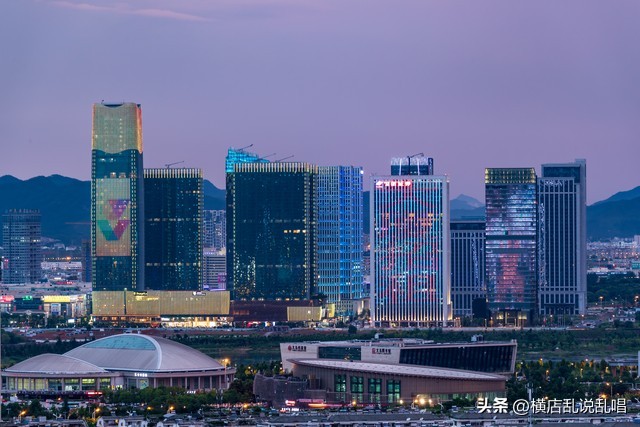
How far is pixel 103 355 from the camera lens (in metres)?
114

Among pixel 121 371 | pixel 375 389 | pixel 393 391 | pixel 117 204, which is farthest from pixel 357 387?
pixel 117 204

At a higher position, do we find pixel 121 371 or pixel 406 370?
pixel 406 370

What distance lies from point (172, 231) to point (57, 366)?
290ft

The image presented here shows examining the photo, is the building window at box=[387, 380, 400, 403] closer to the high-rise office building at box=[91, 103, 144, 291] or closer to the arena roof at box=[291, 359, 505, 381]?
the arena roof at box=[291, 359, 505, 381]

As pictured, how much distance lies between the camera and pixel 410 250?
17962 centimetres

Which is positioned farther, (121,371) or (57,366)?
(121,371)

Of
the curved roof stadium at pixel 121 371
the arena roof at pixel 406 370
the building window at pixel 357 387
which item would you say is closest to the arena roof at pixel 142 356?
the curved roof stadium at pixel 121 371

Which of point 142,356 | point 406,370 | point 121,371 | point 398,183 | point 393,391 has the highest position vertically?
point 398,183

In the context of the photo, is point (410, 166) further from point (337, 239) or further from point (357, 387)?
point (357, 387)

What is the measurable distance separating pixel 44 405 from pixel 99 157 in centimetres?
9138

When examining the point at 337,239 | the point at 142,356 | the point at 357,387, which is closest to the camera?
the point at 357,387

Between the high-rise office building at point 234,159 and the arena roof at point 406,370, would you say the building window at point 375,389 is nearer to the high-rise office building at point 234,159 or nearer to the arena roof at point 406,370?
the arena roof at point 406,370

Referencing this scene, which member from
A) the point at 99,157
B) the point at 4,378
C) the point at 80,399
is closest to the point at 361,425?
the point at 80,399

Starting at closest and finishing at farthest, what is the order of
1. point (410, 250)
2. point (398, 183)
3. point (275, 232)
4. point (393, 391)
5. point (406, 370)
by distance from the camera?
point (393, 391) → point (406, 370) → point (398, 183) → point (410, 250) → point (275, 232)
